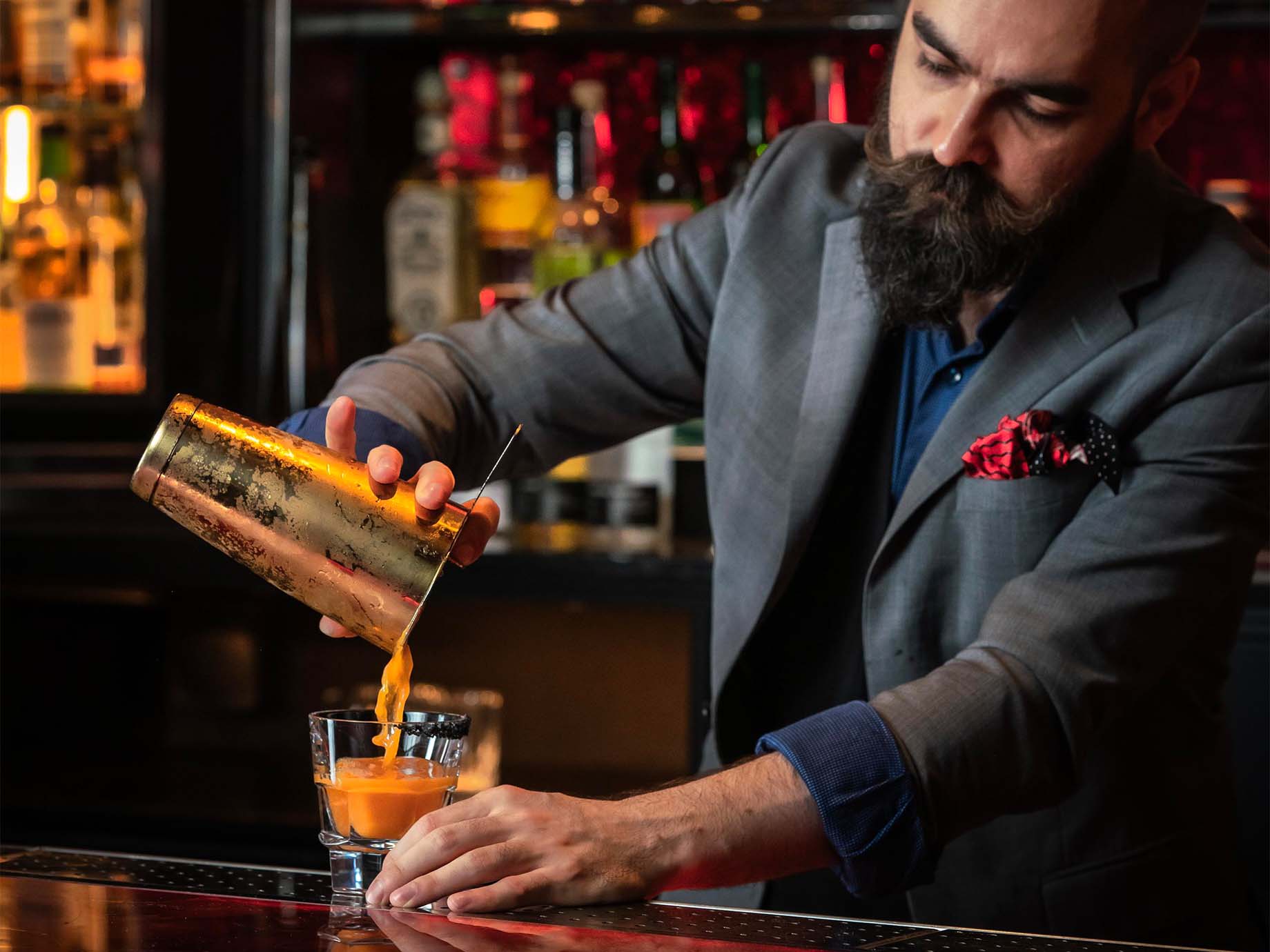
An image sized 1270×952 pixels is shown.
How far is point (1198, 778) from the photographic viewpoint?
4.71ft

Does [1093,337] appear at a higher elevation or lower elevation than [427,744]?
higher

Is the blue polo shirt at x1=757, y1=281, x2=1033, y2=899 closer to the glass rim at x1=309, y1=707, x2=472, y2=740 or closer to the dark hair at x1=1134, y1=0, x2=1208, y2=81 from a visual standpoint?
the glass rim at x1=309, y1=707, x2=472, y2=740

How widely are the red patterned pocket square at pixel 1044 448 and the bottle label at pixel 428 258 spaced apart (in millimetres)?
1378

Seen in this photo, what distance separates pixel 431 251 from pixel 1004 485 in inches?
56.7

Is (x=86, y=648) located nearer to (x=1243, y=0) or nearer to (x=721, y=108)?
(x=721, y=108)

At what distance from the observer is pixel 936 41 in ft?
4.16

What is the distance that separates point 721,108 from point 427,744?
6.44ft

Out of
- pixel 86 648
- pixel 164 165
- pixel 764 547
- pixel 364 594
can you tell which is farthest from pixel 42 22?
pixel 364 594

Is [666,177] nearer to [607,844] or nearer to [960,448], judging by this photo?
[960,448]

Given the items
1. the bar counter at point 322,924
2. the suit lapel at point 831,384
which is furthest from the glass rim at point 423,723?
the suit lapel at point 831,384

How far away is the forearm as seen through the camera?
102cm

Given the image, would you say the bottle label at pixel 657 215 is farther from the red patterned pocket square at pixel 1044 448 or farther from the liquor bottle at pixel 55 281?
the red patterned pocket square at pixel 1044 448

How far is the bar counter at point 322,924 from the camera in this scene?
2.84ft

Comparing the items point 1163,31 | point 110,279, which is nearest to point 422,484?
point 1163,31
